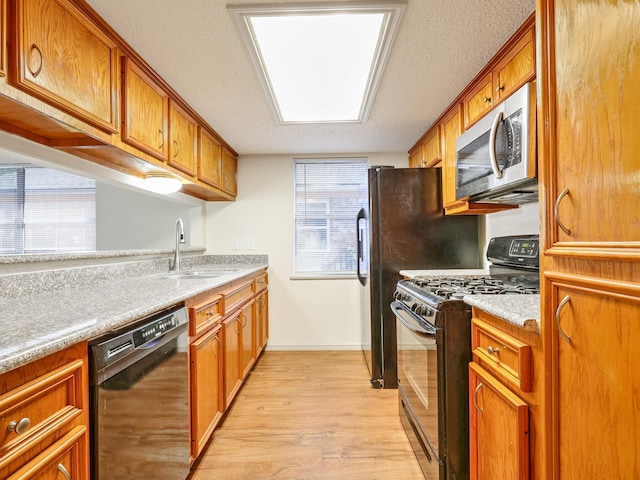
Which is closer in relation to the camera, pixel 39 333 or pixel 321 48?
pixel 39 333

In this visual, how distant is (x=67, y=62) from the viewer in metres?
1.20

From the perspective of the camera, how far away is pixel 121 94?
1.53m

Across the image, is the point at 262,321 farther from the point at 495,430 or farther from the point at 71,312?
the point at 495,430

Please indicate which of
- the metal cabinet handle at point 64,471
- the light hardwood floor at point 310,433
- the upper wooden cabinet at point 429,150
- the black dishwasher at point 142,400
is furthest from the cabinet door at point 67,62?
the upper wooden cabinet at point 429,150

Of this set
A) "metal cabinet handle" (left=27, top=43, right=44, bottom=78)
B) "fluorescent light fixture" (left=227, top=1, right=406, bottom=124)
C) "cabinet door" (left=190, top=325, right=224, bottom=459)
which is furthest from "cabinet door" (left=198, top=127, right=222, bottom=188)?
"metal cabinet handle" (left=27, top=43, right=44, bottom=78)

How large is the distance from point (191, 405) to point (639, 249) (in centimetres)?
167

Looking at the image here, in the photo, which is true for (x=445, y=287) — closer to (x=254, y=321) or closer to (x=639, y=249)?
(x=639, y=249)

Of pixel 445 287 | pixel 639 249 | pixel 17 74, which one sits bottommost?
pixel 445 287

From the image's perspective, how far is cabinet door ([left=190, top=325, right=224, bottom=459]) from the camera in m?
1.55

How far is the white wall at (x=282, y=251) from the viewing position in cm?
351

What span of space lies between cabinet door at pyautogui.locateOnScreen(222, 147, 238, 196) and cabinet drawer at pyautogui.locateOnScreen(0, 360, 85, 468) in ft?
7.75

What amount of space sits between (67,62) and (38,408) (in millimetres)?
1149

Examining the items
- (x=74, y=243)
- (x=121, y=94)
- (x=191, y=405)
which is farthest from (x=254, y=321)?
(x=121, y=94)

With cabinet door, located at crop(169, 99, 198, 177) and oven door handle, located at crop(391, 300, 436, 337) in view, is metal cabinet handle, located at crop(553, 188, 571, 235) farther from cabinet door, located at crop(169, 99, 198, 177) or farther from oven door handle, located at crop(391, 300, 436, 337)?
cabinet door, located at crop(169, 99, 198, 177)
